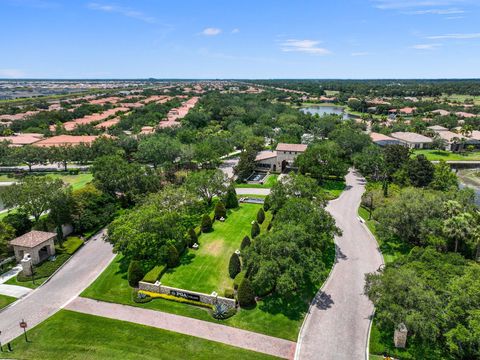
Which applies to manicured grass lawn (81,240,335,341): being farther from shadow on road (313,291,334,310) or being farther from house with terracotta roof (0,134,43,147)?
house with terracotta roof (0,134,43,147)

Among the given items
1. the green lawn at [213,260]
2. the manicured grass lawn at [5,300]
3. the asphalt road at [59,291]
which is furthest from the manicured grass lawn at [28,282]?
the green lawn at [213,260]

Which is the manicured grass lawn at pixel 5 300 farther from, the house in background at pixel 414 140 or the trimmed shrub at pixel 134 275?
the house in background at pixel 414 140

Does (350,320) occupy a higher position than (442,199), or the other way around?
(442,199)

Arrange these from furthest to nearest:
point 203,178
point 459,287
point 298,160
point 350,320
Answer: point 298,160, point 203,178, point 350,320, point 459,287

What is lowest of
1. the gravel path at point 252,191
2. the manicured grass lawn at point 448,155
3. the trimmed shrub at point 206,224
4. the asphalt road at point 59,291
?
the asphalt road at point 59,291

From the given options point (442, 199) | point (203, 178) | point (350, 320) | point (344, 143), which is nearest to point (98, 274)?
point (203, 178)

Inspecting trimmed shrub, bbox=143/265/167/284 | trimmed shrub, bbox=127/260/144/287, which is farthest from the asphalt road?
trimmed shrub, bbox=143/265/167/284

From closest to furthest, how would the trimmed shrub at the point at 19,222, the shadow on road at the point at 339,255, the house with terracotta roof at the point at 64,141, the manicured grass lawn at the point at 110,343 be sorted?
A: the manicured grass lawn at the point at 110,343 → the shadow on road at the point at 339,255 → the trimmed shrub at the point at 19,222 → the house with terracotta roof at the point at 64,141

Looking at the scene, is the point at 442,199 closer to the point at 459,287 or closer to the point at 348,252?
the point at 348,252
